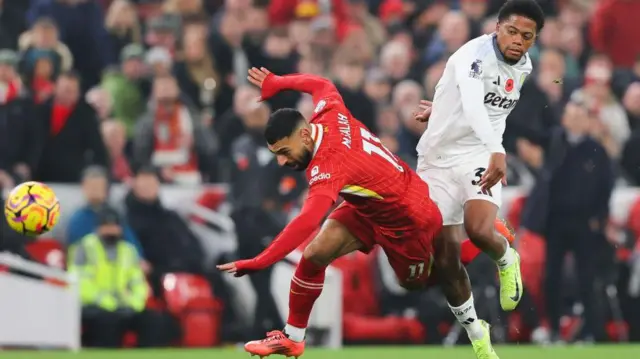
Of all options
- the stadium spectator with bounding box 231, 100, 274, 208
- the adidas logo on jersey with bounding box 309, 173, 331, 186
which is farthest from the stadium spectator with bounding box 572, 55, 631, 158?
the adidas logo on jersey with bounding box 309, 173, 331, 186

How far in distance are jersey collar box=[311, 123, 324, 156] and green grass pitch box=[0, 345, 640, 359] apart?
3.48 meters

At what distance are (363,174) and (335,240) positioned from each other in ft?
1.89

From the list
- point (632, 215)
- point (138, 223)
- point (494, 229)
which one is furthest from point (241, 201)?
point (494, 229)

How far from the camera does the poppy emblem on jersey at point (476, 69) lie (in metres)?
11.4

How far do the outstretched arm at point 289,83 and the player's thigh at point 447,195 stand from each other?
998mm

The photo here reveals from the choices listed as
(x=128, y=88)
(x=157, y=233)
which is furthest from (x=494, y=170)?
(x=128, y=88)

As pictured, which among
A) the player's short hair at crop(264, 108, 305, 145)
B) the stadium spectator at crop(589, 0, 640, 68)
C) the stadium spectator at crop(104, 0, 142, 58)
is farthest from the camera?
the stadium spectator at crop(589, 0, 640, 68)

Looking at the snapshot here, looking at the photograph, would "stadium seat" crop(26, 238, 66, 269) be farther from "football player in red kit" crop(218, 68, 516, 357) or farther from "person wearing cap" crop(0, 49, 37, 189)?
"football player in red kit" crop(218, 68, 516, 357)

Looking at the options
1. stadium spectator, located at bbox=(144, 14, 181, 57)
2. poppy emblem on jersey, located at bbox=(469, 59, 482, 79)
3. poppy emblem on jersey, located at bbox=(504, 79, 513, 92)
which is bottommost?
A: poppy emblem on jersey, located at bbox=(504, 79, 513, 92)

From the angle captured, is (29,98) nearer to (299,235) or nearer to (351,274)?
Answer: (351,274)

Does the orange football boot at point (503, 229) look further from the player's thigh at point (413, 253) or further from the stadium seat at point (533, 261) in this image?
the stadium seat at point (533, 261)

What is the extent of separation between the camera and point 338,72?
18250 millimetres

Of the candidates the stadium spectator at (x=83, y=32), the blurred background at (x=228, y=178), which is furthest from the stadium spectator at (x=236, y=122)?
the stadium spectator at (x=83, y=32)

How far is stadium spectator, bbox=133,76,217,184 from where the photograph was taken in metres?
17.4
